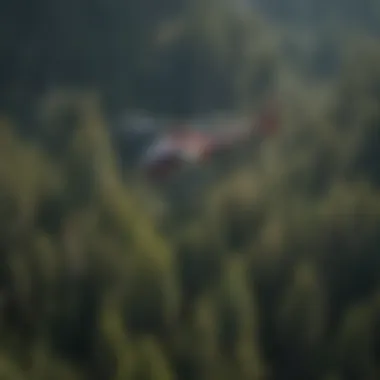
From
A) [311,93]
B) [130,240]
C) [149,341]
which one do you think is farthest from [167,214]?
[311,93]

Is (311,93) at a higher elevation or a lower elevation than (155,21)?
lower

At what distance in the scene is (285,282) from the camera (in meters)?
1.14

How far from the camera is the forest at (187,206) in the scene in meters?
1.09

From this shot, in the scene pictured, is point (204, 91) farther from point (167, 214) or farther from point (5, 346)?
point (5, 346)

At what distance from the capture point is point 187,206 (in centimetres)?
116

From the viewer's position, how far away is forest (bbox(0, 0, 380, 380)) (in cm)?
109

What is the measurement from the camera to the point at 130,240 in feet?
3.66

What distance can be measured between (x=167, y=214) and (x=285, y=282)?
0.70 ft

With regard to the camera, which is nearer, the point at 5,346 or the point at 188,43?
the point at 5,346

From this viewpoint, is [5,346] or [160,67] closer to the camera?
[5,346]

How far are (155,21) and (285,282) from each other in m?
0.46

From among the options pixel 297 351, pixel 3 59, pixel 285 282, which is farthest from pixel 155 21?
pixel 297 351

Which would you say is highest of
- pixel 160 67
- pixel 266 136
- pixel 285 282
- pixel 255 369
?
pixel 160 67

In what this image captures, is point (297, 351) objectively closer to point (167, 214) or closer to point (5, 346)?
point (167, 214)
